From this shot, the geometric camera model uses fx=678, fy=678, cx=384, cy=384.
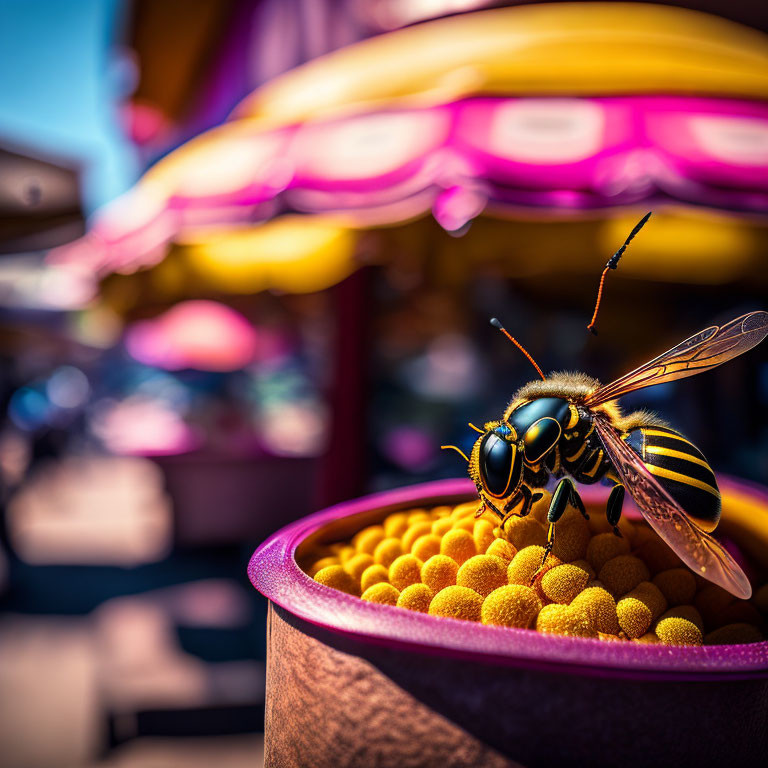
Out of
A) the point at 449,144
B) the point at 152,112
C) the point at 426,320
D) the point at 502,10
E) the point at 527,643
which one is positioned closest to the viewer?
the point at 527,643

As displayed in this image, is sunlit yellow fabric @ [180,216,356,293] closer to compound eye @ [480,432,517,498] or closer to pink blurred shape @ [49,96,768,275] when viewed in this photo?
pink blurred shape @ [49,96,768,275]

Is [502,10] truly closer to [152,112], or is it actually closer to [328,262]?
[328,262]

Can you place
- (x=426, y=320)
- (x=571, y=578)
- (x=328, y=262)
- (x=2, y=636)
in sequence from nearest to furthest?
(x=571, y=578) → (x=328, y=262) → (x=2, y=636) → (x=426, y=320)

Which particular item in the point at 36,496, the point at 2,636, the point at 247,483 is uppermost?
the point at 247,483

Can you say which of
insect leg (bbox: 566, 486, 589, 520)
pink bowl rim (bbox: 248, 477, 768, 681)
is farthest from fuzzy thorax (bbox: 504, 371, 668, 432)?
pink bowl rim (bbox: 248, 477, 768, 681)

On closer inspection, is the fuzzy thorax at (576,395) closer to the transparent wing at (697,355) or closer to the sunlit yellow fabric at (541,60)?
the transparent wing at (697,355)

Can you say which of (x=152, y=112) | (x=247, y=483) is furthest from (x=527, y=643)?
(x=152, y=112)

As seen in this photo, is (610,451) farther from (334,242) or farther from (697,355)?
(334,242)
